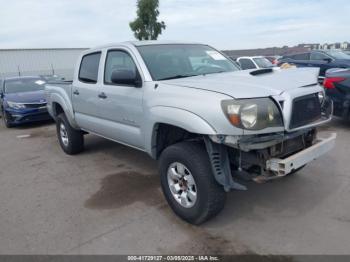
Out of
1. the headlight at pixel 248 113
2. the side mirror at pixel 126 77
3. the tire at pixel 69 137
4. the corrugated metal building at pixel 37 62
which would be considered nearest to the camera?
the headlight at pixel 248 113

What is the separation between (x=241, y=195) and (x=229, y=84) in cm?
159

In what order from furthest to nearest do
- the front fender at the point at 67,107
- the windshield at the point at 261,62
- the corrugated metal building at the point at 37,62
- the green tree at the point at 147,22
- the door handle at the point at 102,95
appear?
1. the corrugated metal building at the point at 37,62
2. the green tree at the point at 147,22
3. the windshield at the point at 261,62
4. the front fender at the point at 67,107
5. the door handle at the point at 102,95

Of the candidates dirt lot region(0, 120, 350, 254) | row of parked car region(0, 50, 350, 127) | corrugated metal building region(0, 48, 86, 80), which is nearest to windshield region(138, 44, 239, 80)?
dirt lot region(0, 120, 350, 254)

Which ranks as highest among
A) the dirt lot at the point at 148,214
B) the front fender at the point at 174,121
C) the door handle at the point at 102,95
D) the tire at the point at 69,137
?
the door handle at the point at 102,95

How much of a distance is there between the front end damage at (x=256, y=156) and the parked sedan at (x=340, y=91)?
12.0ft

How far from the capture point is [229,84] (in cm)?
323

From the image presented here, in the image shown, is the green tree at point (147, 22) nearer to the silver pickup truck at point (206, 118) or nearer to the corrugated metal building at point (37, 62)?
the corrugated metal building at point (37, 62)

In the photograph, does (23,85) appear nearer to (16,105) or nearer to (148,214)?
(16,105)

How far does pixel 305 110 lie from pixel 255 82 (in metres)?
0.57

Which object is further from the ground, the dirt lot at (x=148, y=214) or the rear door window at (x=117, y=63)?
the rear door window at (x=117, y=63)

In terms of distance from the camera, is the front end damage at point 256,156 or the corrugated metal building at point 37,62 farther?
the corrugated metal building at point 37,62

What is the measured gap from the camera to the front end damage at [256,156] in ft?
9.66

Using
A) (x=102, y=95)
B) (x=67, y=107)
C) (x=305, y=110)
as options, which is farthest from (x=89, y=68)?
(x=305, y=110)

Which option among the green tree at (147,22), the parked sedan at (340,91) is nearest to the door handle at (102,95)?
the parked sedan at (340,91)
